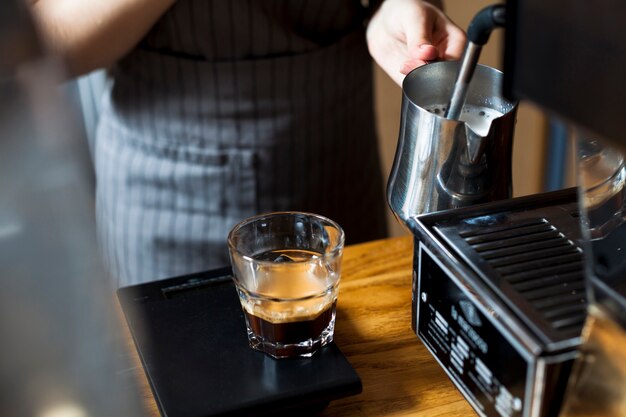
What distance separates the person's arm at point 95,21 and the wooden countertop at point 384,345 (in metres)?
0.33

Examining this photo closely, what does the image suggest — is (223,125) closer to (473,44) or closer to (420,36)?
→ (420,36)

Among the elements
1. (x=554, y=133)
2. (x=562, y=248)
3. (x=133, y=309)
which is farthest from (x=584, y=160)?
(x=554, y=133)

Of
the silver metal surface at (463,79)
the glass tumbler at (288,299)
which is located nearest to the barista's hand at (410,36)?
the silver metal surface at (463,79)

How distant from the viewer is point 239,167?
3.16 ft

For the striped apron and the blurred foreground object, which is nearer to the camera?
the blurred foreground object

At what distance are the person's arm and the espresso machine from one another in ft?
1.12

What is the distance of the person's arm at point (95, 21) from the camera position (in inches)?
32.5

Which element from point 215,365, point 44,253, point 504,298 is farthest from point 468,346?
point 44,253

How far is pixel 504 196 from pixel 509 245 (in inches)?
3.5

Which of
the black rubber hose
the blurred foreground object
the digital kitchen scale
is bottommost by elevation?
the digital kitchen scale

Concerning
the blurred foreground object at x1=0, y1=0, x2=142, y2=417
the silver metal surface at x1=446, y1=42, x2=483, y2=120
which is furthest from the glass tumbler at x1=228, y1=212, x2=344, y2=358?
the blurred foreground object at x1=0, y1=0, x2=142, y2=417

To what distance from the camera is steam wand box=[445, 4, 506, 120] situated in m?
0.49

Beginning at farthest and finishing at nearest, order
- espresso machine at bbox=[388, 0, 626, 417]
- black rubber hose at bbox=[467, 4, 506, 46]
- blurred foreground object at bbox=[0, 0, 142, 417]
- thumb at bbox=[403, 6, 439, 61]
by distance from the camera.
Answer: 1. thumb at bbox=[403, 6, 439, 61]
2. black rubber hose at bbox=[467, 4, 506, 46]
3. espresso machine at bbox=[388, 0, 626, 417]
4. blurred foreground object at bbox=[0, 0, 142, 417]

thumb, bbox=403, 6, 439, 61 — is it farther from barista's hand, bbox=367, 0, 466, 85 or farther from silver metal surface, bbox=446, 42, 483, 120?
silver metal surface, bbox=446, 42, 483, 120
